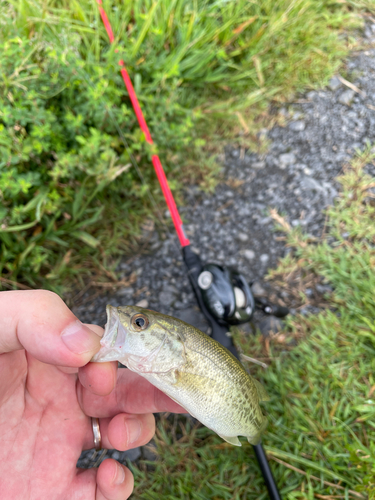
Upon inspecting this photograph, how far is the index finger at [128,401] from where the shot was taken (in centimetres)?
203

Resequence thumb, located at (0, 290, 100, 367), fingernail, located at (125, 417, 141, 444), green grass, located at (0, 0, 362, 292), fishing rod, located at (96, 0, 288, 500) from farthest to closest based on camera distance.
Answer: green grass, located at (0, 0, 362, 292) < fishing rod, located at (96, 0, 288, 500) < fingernail, located at (125, 417, 141, 444) < thumb, located at (0, 290, 100, 367)

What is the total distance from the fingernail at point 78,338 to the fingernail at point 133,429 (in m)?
0.68

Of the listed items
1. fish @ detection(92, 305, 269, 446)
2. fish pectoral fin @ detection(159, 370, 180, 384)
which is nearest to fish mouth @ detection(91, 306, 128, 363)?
fish @ detection(92, 305, 269, 446)

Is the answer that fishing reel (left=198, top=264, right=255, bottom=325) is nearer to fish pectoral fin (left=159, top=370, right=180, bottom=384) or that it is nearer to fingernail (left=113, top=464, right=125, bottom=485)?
fish pectoral fin (left=159, top=370, right=180, bottom=384)

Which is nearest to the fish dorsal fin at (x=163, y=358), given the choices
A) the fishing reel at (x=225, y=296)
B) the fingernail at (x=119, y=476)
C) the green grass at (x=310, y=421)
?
the fingernail at (x=119, y=476)

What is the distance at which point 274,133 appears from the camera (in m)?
4.09

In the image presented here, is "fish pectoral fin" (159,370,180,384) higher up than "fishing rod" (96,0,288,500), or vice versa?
"fish pectoral fin" (159,370,180,384)

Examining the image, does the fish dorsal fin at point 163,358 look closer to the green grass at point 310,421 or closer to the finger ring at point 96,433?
the finger ring at point 96,433

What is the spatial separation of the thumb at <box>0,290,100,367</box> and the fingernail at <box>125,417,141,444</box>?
0.66m

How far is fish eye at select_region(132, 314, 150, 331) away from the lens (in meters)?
1.76

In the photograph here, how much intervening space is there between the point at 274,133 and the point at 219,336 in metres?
2.79

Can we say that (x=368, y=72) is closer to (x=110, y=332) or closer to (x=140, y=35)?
(x=140, y=35)

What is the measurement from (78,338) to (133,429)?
2.63ft

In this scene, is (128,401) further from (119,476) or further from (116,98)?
(116,98)
